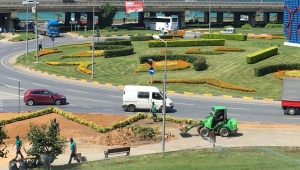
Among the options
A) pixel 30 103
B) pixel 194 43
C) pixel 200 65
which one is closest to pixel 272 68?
pixel 200 65

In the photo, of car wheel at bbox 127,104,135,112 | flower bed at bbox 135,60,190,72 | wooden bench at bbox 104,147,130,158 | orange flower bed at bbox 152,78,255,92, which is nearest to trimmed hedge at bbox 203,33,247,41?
flower bed at bbox 135,60,190,72

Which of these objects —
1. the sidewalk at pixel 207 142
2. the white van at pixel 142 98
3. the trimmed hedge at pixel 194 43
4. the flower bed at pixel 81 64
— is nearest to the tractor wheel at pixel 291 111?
the sidewalk at pixel 207 142

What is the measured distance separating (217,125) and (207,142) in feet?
6.26

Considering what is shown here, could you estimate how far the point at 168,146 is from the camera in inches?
1412

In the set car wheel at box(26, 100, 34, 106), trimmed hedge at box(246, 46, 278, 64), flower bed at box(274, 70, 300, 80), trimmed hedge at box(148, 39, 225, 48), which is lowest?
car wheel at box(26, 100, 34, 106)

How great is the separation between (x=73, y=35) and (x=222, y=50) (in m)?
Result: 44.9

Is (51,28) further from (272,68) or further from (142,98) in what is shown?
(142,98)

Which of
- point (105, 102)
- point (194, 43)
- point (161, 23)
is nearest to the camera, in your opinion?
point (105, 102)

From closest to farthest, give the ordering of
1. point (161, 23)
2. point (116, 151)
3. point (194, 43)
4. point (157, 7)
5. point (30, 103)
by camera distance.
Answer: point (116, 151)
point (30, 103)
point (194, 43)
point (161, 23)
point (157, 7)

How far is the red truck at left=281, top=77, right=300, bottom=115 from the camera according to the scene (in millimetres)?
45219

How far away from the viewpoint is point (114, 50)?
7369 centimetres

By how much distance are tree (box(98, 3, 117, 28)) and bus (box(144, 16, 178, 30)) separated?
8.51 meters

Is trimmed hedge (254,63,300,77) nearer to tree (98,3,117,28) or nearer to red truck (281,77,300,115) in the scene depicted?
red truck (281,77,300,115)

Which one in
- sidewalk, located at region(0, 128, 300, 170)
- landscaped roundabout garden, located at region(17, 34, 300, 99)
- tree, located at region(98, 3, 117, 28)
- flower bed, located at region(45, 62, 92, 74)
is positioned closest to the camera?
sidewalk, located at region(0, 128, 300, 170)
